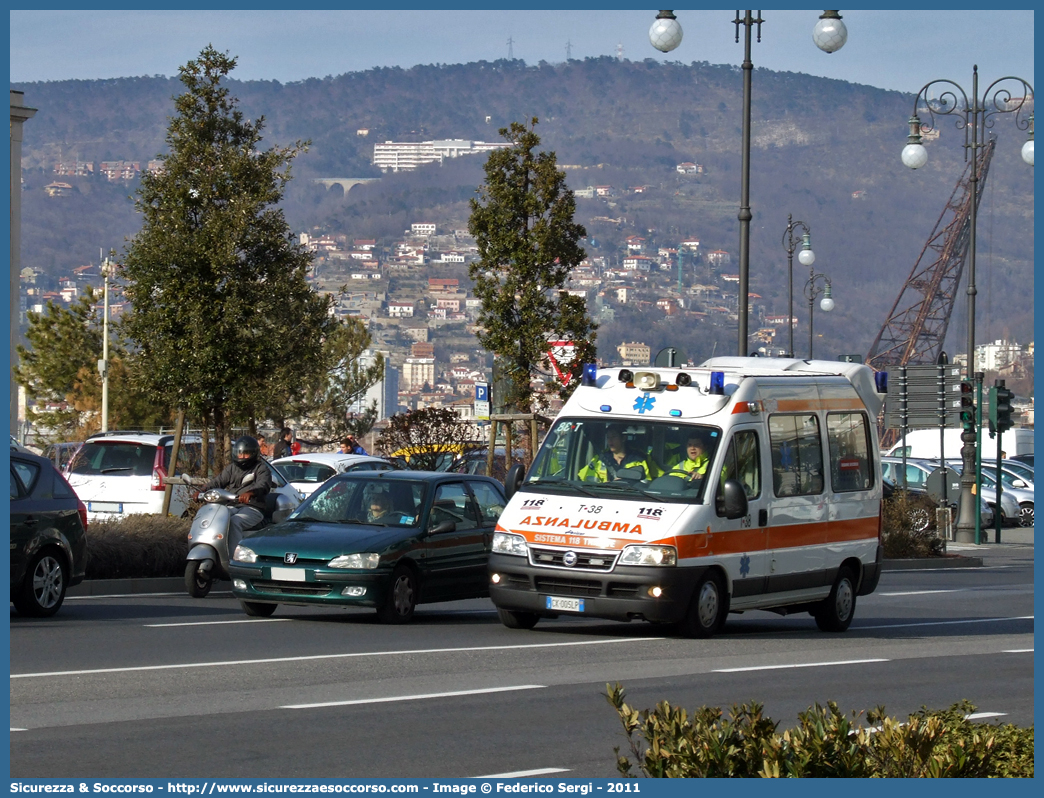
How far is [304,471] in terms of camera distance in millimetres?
28688

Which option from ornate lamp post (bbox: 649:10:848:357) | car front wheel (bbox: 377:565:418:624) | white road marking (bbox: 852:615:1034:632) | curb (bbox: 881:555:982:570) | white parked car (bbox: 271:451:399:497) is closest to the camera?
car front wheel (bbox: 377:565:418:624)

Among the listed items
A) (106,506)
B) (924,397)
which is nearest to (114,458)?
(106,506)

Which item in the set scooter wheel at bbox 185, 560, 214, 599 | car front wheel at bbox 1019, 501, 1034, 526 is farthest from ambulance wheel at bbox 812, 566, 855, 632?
car front wheel at bbox 1019, 501, 1034, 526

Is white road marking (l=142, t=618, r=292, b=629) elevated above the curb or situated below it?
above

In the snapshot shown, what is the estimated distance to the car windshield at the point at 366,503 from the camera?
614 inches

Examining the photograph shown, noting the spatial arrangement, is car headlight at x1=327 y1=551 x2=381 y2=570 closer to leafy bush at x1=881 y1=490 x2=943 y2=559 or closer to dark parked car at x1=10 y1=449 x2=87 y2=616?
dark parked car at x1=10 y1=449 x2=87 y2=616

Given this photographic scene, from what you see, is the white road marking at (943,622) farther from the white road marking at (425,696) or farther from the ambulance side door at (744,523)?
the white road marking at (425,696)

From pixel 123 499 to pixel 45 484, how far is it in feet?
28.5

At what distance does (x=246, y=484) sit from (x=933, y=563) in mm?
15387

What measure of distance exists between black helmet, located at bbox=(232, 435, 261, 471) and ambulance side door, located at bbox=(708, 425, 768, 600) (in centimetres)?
506

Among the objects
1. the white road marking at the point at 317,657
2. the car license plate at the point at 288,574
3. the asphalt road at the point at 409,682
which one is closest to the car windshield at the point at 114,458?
the asphalt road at the point at 409,682

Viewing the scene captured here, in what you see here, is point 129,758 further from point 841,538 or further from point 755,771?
point 841,538

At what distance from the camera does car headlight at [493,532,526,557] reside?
1394 centimetres

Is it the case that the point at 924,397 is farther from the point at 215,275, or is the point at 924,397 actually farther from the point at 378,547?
the point at 378,547
